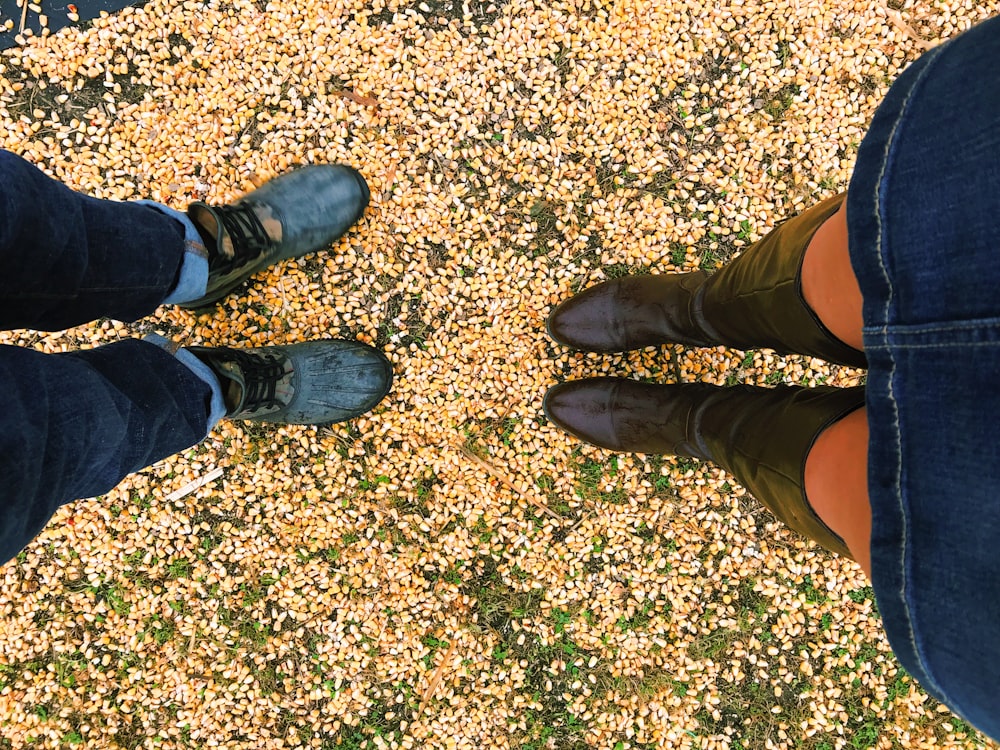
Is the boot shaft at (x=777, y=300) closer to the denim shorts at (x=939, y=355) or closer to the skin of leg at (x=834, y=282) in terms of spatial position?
the skin of leg at (x=834, y=282)

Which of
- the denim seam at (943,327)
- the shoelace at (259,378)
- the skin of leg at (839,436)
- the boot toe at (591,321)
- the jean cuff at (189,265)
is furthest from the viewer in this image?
the boot toe at (591,321)

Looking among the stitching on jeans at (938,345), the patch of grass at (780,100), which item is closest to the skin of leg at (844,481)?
the stitching on jeans at (938,345)

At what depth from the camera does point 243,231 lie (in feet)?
5.99

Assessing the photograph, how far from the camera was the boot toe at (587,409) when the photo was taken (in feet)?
6.50

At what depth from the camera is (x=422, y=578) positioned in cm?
211

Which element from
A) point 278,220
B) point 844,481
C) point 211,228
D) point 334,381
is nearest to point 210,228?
point 211,228

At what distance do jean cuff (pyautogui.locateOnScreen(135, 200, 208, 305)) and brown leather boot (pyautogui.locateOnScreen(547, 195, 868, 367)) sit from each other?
1.02 metres

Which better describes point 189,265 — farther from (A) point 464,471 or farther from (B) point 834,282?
(B) point 834,282

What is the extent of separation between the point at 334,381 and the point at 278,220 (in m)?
0.51

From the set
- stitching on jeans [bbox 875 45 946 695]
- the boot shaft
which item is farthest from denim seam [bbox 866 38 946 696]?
the boot shaft

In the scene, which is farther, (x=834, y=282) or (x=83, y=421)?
(x=83, y=421)

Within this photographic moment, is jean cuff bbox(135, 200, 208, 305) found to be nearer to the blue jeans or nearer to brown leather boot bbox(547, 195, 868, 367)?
the blue jeans

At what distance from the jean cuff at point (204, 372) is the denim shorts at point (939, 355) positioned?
152 cm

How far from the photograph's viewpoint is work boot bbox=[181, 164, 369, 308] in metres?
1.76
